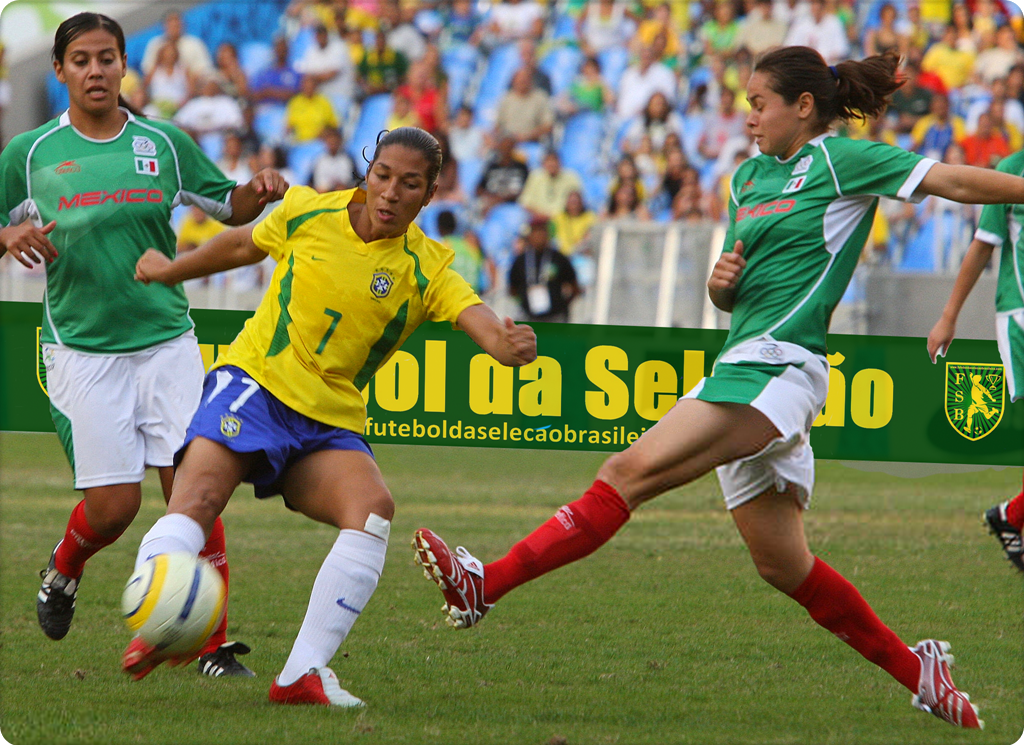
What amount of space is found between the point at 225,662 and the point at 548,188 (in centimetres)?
989

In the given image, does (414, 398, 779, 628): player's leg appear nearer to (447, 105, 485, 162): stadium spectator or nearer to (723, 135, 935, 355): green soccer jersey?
(723, 135, 935, 355): green soccer jersey

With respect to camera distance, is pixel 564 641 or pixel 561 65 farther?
pixel 561 65

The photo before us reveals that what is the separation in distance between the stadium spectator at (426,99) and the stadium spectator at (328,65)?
0.71 meters

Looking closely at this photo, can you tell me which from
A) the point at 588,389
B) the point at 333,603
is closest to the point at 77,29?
the point at 333,603

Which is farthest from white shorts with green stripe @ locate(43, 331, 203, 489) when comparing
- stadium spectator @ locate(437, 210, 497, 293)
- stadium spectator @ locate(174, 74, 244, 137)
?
stadium spectator @ locate(174, 74, 244, 137)

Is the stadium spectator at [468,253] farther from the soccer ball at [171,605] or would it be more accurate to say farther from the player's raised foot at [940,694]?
the soccer ball at [171,605]

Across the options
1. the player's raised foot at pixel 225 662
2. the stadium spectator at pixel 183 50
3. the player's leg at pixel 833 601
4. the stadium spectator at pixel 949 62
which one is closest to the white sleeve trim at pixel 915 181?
the player's leg at pixel 833 601

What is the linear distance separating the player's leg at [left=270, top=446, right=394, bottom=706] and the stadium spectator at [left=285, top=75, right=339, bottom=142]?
11.7m

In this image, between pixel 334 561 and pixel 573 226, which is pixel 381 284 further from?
pixel 573 226

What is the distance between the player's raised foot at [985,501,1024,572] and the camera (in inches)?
270

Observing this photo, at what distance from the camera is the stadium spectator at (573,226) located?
13477 mm

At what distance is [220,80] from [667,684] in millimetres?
12882

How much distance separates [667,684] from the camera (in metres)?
4.71

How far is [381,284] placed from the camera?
14.2 ft
